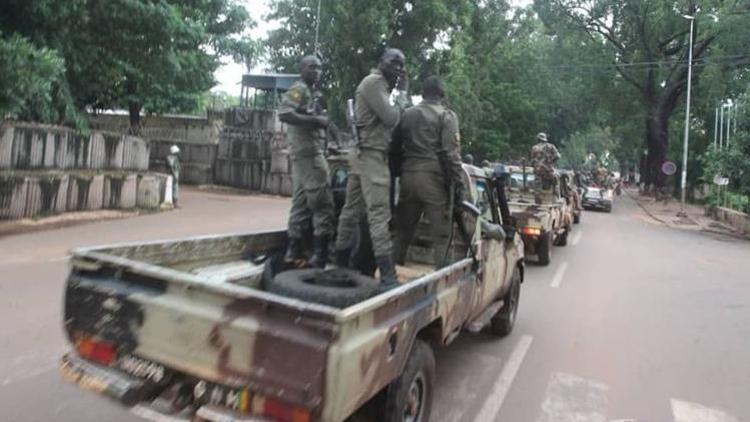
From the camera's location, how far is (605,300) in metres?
8.51

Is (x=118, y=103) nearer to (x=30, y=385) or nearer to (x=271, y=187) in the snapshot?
(x=271, y=187)

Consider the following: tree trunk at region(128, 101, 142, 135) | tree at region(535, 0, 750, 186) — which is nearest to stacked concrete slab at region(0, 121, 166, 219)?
tree trunk at region(128, 101, 142, 135)

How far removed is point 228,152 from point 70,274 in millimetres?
21924

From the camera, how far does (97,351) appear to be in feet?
11.0

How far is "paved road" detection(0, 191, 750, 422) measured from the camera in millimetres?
4458

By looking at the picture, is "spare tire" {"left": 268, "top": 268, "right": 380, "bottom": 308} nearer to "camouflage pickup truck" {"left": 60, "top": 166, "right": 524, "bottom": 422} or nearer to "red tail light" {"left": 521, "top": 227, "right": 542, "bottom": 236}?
"camouflage pickup truck" {"left": 60, "top": 166, "right": 524, "bottom": 422}

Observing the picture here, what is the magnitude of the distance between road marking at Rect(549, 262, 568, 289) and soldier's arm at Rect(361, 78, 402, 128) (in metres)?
5.67

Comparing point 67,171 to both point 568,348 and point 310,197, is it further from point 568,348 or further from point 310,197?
point 568,348

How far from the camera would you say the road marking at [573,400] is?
444cm

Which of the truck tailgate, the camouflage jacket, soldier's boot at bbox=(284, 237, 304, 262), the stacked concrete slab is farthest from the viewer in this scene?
the stacked concrete slab

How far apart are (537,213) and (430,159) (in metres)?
6.20

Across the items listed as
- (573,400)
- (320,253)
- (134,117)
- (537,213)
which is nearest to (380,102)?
(320,253)

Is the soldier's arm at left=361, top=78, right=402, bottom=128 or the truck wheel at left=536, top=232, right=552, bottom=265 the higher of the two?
the soldier's arm at left=361, top=78, right=402, bottom=128

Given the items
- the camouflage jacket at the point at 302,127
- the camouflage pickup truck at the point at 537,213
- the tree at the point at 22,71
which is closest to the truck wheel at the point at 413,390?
the camouflage jacket at the point at 302,127
